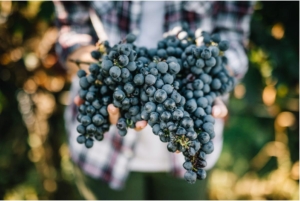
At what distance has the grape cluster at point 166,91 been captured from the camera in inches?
26.1

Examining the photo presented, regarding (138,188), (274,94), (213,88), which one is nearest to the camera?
(213,88)

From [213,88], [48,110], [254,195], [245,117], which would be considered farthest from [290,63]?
[48,110]

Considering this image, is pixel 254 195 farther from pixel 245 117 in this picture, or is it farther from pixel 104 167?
pixel 104 167

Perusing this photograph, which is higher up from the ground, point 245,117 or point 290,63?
point 290,63

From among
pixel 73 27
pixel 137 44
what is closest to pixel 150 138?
pixel 137 44

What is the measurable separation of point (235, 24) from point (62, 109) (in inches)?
41.0

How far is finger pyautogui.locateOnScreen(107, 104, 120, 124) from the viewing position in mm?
741

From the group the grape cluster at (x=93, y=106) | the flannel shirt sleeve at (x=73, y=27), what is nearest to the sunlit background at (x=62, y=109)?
the flannel shirt sleeve at (x=73, y=27)

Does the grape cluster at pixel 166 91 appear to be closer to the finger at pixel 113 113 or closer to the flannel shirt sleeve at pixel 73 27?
the finger at pixel 113 113

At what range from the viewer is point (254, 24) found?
1.39 m

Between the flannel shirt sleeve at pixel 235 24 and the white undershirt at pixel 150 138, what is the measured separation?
0.19 meters

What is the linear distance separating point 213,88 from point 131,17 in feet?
1.28

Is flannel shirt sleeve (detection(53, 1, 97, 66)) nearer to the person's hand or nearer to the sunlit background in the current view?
the sunlit background

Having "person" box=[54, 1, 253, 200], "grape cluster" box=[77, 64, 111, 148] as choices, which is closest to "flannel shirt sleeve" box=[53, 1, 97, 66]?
"person" box=[54, 1, 253, 200]
